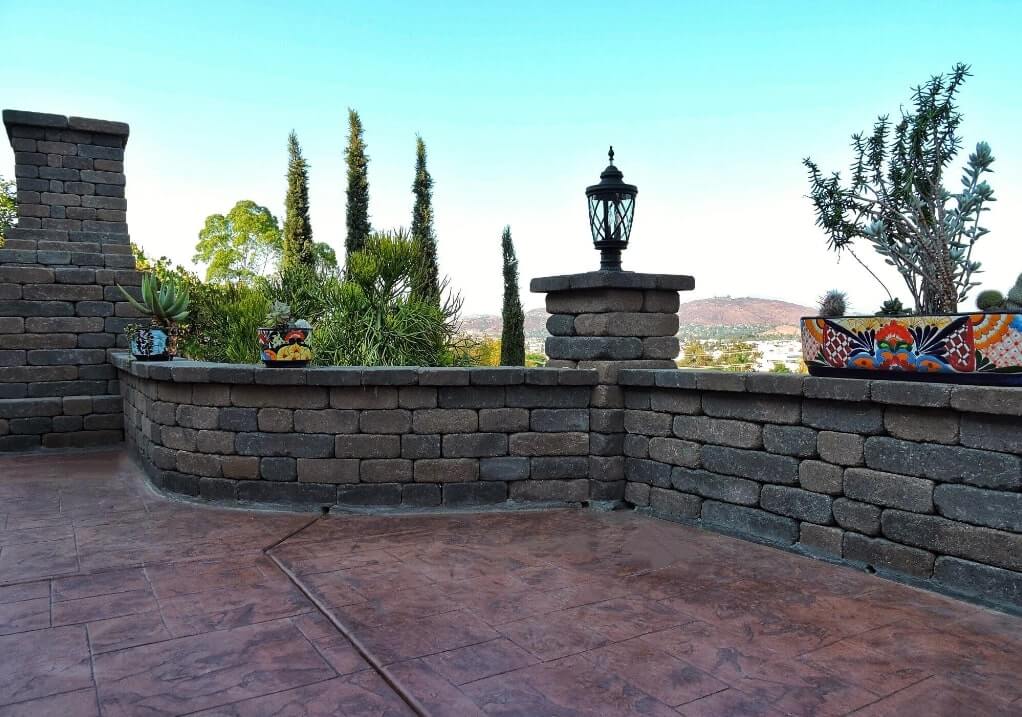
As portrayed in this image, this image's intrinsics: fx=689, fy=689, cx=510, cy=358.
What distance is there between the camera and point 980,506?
3.08 m

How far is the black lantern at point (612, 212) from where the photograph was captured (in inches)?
187

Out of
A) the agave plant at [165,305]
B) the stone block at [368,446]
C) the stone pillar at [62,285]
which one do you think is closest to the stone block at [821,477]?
the stone block at [368,446]

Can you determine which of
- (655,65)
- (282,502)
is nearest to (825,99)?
(655,65)

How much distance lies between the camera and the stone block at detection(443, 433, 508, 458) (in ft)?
15.4

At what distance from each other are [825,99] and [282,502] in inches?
301

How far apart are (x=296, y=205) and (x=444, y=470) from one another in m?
19.7

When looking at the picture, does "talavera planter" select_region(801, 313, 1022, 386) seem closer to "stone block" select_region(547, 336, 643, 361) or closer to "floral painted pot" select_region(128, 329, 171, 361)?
"stone block" select_region(547, 336, 643, 361)

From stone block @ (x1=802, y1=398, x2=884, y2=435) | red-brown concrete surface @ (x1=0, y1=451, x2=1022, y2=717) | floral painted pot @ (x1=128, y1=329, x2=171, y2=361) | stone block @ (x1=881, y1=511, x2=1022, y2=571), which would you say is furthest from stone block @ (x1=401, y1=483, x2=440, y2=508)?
floral painted pot @ (x1=128, y1=329, x2=171, y2=361)

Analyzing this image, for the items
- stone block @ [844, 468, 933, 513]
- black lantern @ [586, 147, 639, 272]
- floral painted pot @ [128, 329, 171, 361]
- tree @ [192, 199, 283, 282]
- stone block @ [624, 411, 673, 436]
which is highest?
tree @ [192, 199, 283, 282]

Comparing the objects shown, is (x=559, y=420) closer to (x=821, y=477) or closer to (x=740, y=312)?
(x=821, y=477)

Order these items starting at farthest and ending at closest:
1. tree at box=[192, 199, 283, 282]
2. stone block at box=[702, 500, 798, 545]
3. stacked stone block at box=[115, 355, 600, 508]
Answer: tree at box=[192, 199, 283, 282] → stacked stone block at box=[115, 355, 600, 508] → stone block at box=[702, 500, 798, 545]

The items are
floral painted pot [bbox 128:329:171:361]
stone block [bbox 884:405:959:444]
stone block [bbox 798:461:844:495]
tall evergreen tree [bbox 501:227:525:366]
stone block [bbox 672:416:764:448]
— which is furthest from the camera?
tall evergreen tree [bbox 501:227:525:366]

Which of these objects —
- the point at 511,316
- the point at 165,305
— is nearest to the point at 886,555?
the point at 165,305

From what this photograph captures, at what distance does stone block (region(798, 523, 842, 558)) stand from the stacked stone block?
132cm
